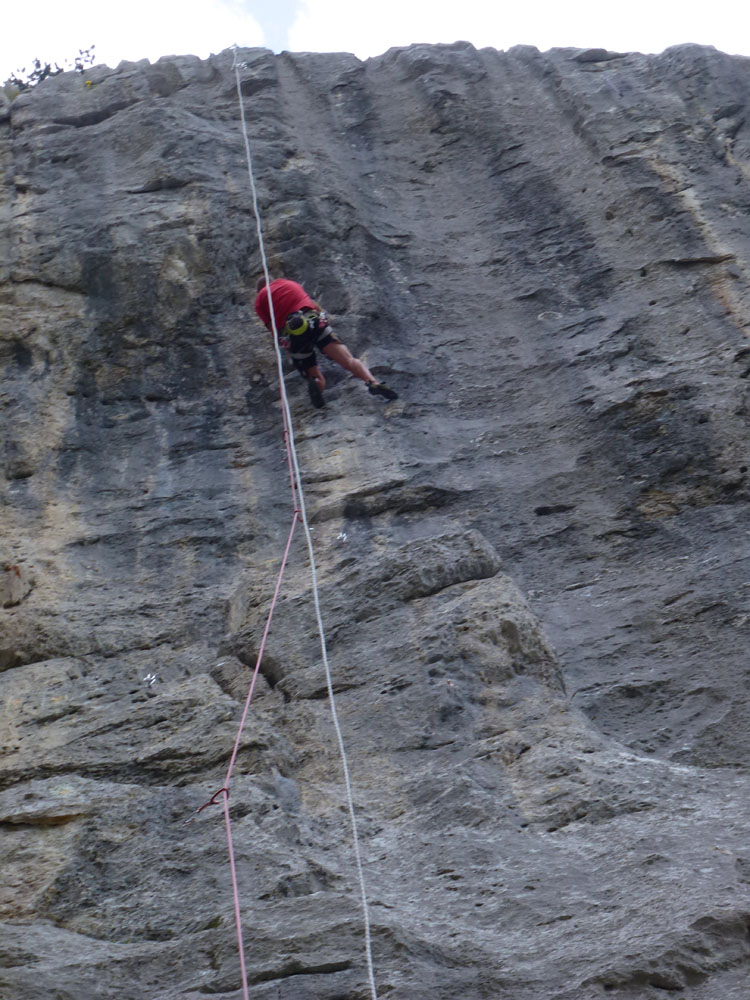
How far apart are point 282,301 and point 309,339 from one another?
1.12ft

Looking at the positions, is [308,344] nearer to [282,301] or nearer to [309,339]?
[309,339]

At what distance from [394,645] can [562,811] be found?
1280 millimetres

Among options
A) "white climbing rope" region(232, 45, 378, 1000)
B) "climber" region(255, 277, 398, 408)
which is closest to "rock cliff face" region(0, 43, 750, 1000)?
"white climbing rope" region(232, 45, 378, 1000)

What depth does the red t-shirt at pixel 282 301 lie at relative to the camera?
7.59 m

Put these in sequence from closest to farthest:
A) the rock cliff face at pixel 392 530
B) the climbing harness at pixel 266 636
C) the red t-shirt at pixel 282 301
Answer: the climbing harness at pixel 266 636 → the rock cliff face at pixel 392 530 → the red t-shirt at pixel 282 301

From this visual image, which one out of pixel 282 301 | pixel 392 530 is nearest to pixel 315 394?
pixel 282 301

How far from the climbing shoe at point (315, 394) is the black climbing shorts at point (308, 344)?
14 centimetres

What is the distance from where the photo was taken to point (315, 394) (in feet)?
24.4

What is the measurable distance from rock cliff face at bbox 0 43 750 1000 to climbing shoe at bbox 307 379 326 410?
0.35ft

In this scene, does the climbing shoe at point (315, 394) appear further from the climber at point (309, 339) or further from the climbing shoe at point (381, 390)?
the climbing shoe at point (381, 390)

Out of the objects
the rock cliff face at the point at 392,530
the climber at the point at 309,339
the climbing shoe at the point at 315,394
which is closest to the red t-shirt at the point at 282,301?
the climber at the point at 309,339

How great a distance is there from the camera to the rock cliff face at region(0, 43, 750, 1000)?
3.86 metres

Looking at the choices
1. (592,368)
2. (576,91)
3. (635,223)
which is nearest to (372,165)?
(576,91)

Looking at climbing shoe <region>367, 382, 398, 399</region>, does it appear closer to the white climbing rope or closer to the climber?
the climber
